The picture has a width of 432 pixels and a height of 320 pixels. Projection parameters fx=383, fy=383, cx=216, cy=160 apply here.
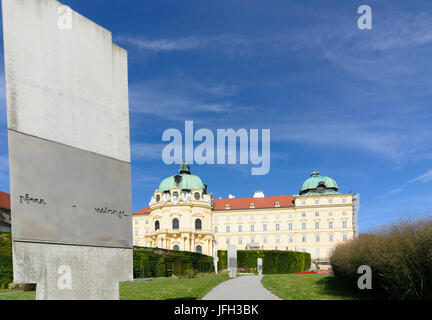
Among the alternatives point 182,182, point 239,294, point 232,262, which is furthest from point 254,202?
point 239,294

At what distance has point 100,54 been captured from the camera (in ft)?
23.4

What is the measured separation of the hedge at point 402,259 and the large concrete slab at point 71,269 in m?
8.01

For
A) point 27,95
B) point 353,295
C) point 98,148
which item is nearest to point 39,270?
point 98,148

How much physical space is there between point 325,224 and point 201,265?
36738 mm

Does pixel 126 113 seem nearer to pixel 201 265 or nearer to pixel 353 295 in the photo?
pixel 353 295

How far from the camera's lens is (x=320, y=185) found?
7425 cm

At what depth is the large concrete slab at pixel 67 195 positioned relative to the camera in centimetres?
582

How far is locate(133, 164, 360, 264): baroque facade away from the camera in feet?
226

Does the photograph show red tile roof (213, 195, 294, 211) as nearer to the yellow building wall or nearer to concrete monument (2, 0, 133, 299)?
the yellow building wall

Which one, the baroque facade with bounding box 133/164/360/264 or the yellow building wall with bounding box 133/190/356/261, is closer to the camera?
the yellow building wall with bounding box 133/190/356/261

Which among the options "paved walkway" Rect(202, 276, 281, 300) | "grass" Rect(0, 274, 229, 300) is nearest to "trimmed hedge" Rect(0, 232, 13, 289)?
"grass" Rect(0, 274, 229, 300)

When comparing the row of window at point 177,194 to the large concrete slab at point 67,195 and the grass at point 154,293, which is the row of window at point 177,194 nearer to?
the grass at point 154,293

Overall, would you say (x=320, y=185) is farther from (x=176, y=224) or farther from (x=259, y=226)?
(x=176, y=224)

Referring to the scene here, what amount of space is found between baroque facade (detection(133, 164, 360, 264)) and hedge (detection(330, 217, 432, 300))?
180 ft
